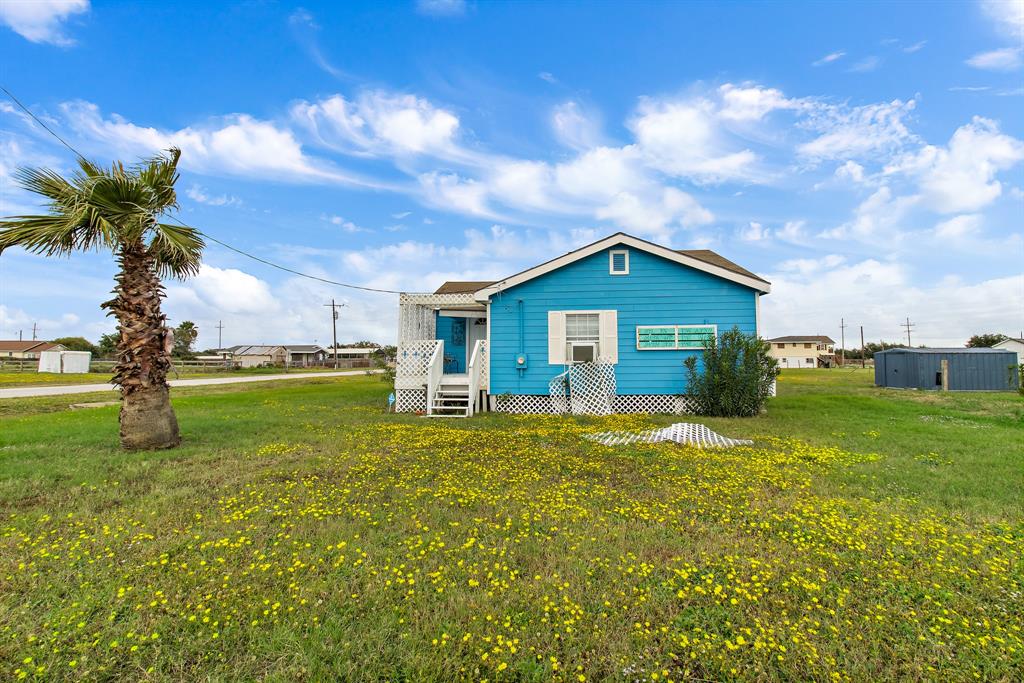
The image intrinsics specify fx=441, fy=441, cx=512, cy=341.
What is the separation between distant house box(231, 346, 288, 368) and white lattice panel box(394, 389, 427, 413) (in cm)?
7474

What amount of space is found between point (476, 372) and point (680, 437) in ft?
20.8

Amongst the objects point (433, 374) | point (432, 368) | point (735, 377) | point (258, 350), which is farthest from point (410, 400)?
point (258, 350)

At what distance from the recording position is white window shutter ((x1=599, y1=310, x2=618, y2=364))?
1266 cm

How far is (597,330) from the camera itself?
12852 millimetres

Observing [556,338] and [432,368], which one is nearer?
[432,368]

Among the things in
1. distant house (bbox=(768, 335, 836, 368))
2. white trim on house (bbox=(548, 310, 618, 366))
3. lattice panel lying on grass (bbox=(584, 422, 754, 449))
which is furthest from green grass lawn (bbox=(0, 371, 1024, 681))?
distant house (bbox=(768, 335, 836, 368))

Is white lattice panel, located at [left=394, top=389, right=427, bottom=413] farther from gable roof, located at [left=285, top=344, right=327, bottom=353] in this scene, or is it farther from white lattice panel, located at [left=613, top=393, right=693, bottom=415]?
gable roof, located at [left=285, top=344, right=327, bottom=353]

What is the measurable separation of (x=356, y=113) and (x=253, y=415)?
31.9 ft

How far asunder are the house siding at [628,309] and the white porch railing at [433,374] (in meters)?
1.59

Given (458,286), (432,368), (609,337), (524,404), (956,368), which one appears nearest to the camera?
(432,368)

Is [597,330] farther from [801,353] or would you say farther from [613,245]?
[801,353]

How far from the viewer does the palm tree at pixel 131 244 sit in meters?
7.38

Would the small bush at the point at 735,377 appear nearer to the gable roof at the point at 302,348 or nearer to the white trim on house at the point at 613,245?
the white trim on house at the point at 613,245

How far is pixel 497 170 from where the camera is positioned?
56.0ft
